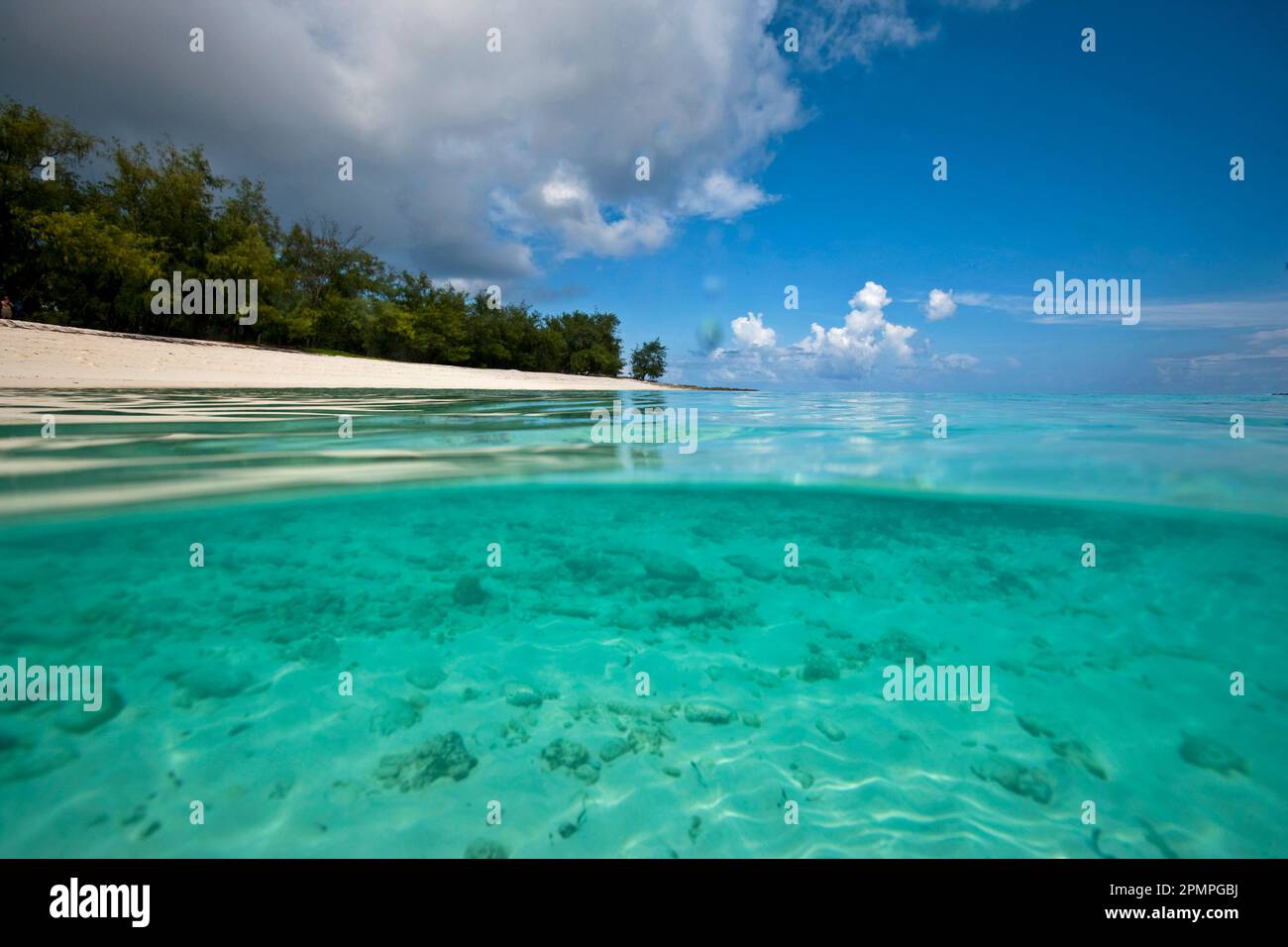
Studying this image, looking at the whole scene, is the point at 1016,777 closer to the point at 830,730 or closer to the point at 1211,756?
the point at 830,730

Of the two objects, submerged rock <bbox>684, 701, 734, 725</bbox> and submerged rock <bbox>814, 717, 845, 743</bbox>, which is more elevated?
submerged rock <bbox>684, 701, 734, 725</bbox>

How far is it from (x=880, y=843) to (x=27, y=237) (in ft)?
168

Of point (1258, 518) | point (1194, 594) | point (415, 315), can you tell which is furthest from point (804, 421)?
point (415, 315)

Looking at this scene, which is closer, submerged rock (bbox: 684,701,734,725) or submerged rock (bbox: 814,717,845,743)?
submerged rock (bbox: 814,717,845,743)

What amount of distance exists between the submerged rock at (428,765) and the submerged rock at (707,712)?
1233mm

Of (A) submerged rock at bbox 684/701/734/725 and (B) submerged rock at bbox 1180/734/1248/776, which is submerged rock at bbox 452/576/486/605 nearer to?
(A) submerged rock at bbox 684/701/734/725

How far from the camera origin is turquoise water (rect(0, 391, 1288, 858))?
228 cm

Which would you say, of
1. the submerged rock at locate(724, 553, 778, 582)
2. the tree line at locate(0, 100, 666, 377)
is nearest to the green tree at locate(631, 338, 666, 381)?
the tree line at locate(0, 100, 666, 377)

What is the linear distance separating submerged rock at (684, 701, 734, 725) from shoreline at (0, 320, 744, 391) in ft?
64.8
